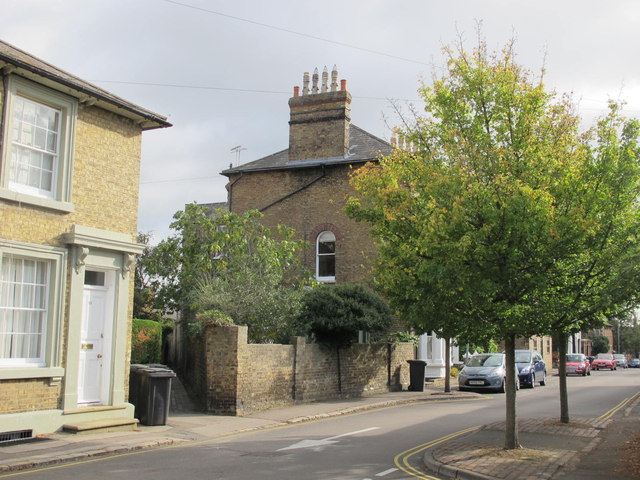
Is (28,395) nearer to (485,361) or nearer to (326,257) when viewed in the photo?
(326,257)

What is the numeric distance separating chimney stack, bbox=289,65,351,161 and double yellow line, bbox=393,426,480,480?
16.4 metres

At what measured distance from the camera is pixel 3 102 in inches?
440

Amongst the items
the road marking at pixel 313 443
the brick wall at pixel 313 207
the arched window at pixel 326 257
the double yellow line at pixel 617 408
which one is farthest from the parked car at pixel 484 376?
the road marking at pixel 313 443

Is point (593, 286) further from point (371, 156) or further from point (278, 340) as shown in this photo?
point (371, 156)

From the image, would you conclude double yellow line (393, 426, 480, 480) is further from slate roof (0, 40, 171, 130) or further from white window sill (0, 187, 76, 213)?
slate roof (0, 40, 171, 130)

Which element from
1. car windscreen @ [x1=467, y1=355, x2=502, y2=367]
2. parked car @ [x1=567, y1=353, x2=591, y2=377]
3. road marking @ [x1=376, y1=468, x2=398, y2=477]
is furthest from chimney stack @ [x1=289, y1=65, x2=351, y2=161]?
parked car @ [x1=567, y1=353, x2=591, y2=377]

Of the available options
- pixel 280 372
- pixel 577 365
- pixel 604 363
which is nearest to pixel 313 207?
pixel 280 372

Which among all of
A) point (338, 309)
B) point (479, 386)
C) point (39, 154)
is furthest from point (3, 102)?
point (479, 386)

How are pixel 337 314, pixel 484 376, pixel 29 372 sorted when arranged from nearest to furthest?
pixel 29 372, pixel 337 314, pixel 484 376

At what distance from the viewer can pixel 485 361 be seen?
989 inches

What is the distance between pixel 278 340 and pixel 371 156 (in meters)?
10.6

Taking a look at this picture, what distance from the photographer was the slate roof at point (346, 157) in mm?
26609

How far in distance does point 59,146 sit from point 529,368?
21010 millimetres

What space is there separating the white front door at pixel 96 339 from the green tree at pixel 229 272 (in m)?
4.11
